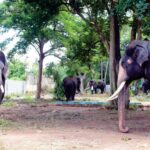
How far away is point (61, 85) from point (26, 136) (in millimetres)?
17779

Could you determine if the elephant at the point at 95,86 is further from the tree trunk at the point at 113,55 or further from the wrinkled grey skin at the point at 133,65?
the wrinkled grey skin at the point at 133,65

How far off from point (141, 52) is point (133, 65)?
400 mm

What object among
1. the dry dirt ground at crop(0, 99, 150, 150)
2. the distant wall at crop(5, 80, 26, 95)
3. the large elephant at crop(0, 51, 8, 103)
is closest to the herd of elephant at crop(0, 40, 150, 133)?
the large elephant at crop(0, 51, 8, 103)

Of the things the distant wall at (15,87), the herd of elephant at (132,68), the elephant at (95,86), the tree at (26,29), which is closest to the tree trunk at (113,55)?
the tree at (26,29)

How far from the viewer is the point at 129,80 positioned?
35.9 ft

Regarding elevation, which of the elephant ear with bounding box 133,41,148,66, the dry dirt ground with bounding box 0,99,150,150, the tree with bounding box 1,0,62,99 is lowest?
the dry dirt ground with bounding box 0,99,150,150

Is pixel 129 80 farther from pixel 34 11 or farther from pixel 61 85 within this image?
pixel 61 85

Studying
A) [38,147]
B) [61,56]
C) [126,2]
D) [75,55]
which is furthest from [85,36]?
[38,147]

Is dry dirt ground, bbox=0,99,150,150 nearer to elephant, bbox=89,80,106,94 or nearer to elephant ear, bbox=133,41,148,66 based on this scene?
elephant ear, bbox=133,41,148,66

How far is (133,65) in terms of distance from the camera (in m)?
10.8

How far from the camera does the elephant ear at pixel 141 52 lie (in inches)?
415

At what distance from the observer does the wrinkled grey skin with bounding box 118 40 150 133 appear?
34.8 ft

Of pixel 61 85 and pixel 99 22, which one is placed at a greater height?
pixel 99 22

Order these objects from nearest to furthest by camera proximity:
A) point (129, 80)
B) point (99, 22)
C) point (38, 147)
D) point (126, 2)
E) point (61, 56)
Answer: point (38, 147) < point (129, 80) < point (126, 2) < point (99, 22) < point (61, 56)
